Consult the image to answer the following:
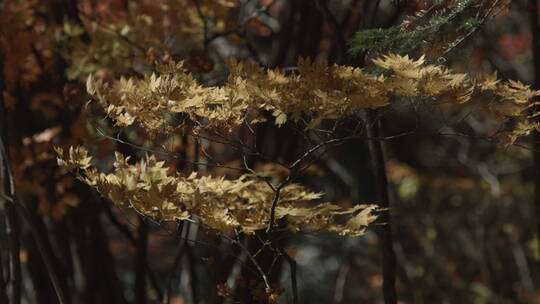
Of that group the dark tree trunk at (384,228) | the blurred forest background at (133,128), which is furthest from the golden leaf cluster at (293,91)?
the dark tree trunk at (384,228)

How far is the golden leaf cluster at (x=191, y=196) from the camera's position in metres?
2.52

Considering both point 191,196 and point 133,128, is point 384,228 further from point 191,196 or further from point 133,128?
point 133,128

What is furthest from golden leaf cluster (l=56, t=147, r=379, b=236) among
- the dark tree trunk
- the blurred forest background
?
the dark tree trunk

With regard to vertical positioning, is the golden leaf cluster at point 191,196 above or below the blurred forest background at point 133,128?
below

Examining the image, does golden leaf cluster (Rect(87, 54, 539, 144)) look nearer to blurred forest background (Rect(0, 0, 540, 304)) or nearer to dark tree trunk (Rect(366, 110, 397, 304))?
blurred forest background (Rect(0, 0, 540, 304))

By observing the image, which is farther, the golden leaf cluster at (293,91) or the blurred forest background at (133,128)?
the blurred forest background at (133,128)

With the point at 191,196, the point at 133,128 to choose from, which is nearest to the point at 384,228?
the point at 191,196

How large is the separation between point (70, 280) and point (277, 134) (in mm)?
1927

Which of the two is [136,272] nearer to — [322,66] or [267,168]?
[267,168]

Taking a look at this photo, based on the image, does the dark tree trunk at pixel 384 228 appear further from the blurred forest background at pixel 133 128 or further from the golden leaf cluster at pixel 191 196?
the golden leaf cluster at pixel 191 196

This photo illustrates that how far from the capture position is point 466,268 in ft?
33.5

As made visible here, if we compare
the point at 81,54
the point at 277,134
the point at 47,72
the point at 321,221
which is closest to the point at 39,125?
the point at 47,72

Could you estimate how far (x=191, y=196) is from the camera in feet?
9.11

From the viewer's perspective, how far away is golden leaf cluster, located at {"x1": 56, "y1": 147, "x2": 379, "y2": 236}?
2.52 meters
